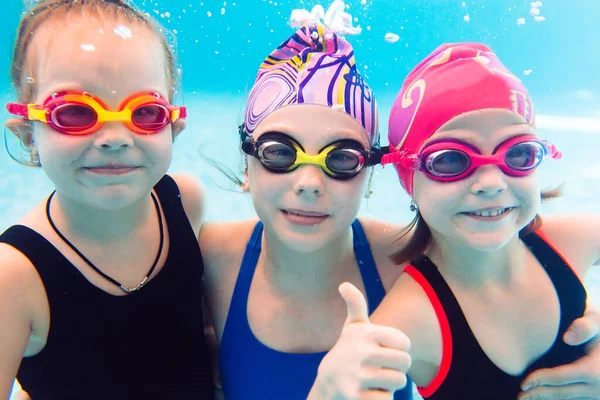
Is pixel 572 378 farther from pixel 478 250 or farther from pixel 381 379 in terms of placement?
pixel 381 379

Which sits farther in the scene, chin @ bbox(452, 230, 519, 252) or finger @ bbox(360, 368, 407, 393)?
chin @ bbox(452, 230, 519, 252)

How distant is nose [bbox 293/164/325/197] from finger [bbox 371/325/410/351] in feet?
1.85

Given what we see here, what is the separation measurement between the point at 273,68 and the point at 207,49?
55.9ft

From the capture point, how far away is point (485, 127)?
1.45 metres

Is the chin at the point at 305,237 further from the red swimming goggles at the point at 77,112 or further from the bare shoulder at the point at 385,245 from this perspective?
the red swimming goggles at the point at 77,112

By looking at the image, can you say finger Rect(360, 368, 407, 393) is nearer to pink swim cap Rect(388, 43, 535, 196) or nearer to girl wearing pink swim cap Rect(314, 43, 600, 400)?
girl wearing pink swim cap Rect(314, 43, 600, 400)

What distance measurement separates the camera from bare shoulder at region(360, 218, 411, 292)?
1.92 metres

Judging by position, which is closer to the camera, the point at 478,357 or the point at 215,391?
the point at 478,357

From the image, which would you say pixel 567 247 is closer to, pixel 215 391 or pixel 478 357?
pixel 478 357

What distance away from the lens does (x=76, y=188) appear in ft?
4.70

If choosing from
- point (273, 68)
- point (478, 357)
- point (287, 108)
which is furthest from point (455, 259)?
point (273, 68)

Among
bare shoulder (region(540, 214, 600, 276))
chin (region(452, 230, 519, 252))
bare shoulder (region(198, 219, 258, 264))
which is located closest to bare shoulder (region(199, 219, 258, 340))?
bare shoulder (region(198, 219, 258, 264))

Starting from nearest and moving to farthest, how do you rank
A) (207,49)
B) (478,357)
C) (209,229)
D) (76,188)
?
(76,188)
(478,357)
(209,229)
(207,49)

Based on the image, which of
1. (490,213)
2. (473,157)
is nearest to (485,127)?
(473,157)
